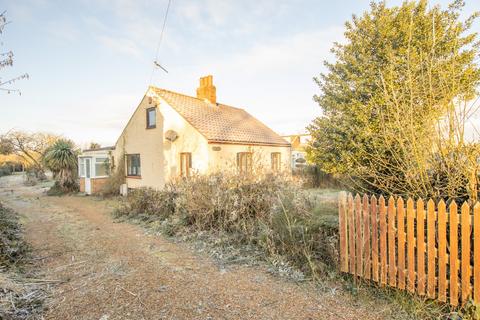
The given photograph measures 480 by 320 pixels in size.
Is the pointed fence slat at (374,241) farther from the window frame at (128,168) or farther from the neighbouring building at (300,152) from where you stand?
the window frame at (128,168)

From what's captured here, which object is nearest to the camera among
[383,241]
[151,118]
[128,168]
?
[383,241]

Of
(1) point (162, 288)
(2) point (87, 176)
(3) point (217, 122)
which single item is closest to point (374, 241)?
(1) point (162, 288)

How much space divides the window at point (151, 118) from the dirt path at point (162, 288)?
8839 mm

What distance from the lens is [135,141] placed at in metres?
14.8

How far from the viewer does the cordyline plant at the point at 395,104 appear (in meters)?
3.24

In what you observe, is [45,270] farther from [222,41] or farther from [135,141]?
[135,141]

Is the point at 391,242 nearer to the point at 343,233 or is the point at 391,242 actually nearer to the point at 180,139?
the point at 343,233

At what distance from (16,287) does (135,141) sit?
1216 centimetres

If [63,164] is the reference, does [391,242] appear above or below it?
below

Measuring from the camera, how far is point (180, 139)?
503 inches

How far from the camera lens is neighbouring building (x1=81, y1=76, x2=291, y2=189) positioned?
40.0 feet

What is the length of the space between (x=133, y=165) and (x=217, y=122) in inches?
244

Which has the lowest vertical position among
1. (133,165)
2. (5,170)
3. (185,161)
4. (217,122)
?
(5,170)

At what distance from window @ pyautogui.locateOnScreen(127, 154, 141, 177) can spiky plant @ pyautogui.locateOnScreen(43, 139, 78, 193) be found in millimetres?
4731
